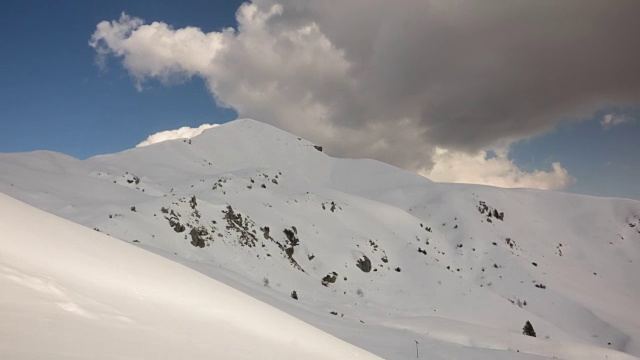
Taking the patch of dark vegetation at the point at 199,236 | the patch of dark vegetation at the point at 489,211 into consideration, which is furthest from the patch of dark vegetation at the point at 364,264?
the patch of dark vegetation at the point at 489,211

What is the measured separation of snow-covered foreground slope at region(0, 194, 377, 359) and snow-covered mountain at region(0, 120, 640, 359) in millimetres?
5666

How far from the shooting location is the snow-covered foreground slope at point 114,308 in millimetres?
3006

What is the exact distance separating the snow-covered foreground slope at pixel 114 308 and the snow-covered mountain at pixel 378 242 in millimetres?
5666

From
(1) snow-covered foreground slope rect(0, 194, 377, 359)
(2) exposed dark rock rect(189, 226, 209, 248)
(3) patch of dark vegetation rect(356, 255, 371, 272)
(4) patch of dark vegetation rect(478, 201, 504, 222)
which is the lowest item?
(1) snow-covered foreground slope rect(0, 194, 377, 359)

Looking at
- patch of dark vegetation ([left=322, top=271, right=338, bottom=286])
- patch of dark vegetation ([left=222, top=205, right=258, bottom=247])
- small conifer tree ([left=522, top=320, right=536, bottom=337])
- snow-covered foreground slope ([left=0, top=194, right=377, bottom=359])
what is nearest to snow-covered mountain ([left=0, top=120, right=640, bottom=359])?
patch of dark vegetation ([left=222, top=205, right=258, bottom=247])

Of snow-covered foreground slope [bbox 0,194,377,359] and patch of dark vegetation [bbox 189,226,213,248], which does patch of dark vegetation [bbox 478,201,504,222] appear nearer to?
patch of dark vegetation [bbox 189,226,213,248]

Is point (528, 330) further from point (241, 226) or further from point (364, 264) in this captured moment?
point (241, 226)

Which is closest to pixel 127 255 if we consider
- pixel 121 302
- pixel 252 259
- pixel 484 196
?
pixel 121 302

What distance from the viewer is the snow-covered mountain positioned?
1656cm

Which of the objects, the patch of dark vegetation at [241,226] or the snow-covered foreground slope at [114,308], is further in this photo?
the patch of dark vegetation at [241,226]

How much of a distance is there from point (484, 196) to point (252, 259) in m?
41.2

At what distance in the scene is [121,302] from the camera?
4230 mm

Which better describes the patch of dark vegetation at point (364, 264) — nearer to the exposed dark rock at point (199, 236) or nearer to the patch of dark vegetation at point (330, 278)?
the patch of dark vegetation at point (330, 278)

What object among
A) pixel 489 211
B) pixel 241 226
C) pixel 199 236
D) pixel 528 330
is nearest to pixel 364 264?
pixel 241 226
